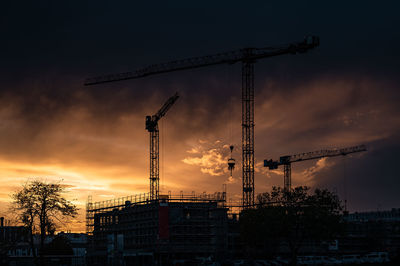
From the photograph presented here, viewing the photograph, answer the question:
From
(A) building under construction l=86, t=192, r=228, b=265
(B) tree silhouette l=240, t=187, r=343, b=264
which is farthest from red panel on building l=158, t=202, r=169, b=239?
(B) tree silhouette l=240, t=187, r=343, b=264

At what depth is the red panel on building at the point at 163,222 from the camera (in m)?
124

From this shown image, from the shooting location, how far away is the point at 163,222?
124875 millimetres

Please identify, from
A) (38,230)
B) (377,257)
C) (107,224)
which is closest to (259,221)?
(377,257)

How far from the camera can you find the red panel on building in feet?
407

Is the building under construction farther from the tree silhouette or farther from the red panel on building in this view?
the tree silhouette

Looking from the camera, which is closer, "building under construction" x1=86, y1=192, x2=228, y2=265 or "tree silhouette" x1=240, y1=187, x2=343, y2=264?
"tree silhouette" x1=240, y1=187, x2=343, y2=264

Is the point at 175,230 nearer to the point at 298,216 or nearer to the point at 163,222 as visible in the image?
the point at 163,222

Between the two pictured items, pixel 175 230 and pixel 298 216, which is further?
pixel 175 230

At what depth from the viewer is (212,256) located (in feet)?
412

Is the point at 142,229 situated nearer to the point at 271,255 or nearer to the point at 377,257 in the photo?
the point at 271,255

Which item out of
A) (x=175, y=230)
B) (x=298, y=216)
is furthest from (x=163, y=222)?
(x=298, y=216)

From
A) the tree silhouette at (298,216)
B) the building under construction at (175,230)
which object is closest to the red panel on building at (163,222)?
the building under construction at (175,230)

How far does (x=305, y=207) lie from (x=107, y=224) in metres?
74.2

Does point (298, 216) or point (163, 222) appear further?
point (163, 222)
